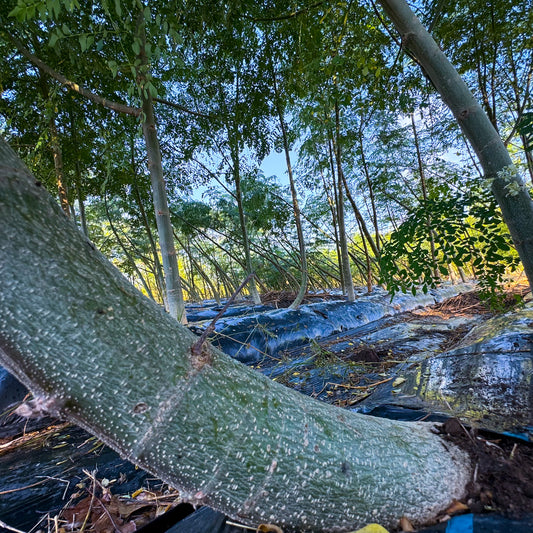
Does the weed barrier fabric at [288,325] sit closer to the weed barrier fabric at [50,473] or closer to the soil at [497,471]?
the weed barrier fabric at [50,473]

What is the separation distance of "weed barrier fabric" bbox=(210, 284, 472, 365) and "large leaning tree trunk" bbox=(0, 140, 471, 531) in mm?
2593

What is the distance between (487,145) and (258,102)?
4352mm

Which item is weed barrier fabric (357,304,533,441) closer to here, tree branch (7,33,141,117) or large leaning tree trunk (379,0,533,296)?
large leaning tree trunk (379,0,533,296)

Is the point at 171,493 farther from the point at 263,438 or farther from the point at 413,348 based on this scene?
the point at 413,348

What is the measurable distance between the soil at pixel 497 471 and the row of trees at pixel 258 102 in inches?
26.3

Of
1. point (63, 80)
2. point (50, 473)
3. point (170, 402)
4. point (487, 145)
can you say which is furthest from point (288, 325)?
A: point (63, 80)

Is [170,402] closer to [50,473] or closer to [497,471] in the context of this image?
[497,471]

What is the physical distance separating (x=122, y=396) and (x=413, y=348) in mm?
3089

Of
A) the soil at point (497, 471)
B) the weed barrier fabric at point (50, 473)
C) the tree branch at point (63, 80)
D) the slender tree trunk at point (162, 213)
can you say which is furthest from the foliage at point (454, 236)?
the tree branch at point (63, 80)

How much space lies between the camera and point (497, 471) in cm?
70

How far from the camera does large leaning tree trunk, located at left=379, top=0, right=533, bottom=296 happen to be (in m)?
1.08

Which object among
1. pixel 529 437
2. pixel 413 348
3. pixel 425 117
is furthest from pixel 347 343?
pixel 425 117

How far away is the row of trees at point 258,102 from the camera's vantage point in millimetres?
1378

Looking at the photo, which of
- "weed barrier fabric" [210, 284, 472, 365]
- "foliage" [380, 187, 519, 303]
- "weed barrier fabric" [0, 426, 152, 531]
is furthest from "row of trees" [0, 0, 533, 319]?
"weed barrier fabric" [0, 426, 152, 531]
